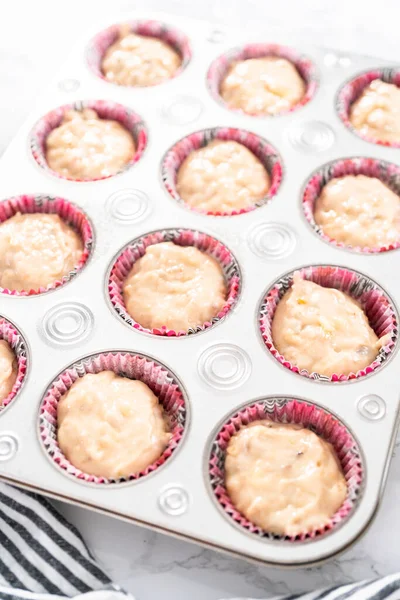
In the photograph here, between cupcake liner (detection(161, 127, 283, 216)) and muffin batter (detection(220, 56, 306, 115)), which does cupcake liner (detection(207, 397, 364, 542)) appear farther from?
muffin batter (detection(220, 56, 306, 115))

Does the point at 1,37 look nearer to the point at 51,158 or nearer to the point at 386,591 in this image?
the point at 51,158

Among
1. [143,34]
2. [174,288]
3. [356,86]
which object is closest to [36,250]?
[174,288]

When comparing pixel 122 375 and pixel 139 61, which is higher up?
pixel 139 61

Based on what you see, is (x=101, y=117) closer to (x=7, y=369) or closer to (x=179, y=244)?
(x=179, y=244)

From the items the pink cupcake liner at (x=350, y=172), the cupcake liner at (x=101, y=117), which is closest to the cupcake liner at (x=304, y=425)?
the pink cupcake liner at (x=350, y=172)

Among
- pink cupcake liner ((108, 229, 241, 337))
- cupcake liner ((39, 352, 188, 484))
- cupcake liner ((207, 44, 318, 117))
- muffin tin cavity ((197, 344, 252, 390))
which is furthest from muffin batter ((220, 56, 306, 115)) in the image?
cupcake liner ((39, 352, 188, 484))

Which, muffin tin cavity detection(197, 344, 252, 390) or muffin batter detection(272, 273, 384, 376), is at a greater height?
muffin batter detection(272, 273, 384, 376)

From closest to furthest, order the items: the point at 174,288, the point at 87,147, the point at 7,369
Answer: the point at 7,369 → the point at 174,288 → the point at 87,147
